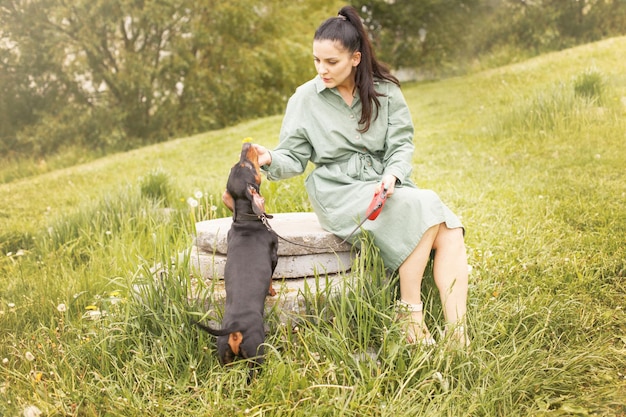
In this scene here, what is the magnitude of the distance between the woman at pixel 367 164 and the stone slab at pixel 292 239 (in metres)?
0.07

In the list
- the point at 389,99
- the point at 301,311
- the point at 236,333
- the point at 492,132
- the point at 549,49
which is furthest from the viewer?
the point at 549,49

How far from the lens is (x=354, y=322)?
2760mm

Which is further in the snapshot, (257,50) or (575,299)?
(257,50)

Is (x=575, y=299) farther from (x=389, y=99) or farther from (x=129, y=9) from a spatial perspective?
(x=129, y=9)

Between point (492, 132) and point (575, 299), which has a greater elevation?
point (492, 132)

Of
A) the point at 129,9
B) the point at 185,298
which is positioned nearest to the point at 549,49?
the point at 185,298

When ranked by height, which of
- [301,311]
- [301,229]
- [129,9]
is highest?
[129,9]

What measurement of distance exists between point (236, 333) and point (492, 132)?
5.38m

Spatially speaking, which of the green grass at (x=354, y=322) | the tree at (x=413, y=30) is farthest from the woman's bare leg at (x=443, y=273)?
the tree at (x=413, y=30)

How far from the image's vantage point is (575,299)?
3281mm

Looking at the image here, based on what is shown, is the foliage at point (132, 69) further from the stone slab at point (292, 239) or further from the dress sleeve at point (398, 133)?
the dress sleeve at point (398, 133)

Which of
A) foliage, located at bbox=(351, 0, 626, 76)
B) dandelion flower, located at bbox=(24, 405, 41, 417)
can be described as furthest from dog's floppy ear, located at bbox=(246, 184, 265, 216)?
foliage, located at bbox=(351, 0, 626, 76)

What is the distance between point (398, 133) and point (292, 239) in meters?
0.75

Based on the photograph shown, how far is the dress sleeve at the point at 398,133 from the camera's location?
3.00 meters
